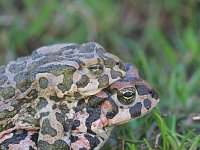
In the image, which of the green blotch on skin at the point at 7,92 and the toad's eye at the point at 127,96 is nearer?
the green blotch on skin at the point at 7,92

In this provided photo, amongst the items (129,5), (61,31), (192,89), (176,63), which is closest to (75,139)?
(192,89)

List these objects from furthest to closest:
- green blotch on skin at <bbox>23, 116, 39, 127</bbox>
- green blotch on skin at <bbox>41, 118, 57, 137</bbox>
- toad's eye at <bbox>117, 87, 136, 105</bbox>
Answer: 1. toad's eye at <bbox>117, 87, 136, 105</bbox>
2. green blotch on skin at <bbox>23, 116, 39, 127</bbox>
3. green blotch on skin at <bbox>41, 118, 57, 137</bbox>

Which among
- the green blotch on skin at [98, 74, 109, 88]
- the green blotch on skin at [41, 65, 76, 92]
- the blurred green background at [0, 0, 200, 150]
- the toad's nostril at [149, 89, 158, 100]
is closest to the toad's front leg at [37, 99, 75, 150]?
the green blotch on skin at [41, 65, 76, 92]

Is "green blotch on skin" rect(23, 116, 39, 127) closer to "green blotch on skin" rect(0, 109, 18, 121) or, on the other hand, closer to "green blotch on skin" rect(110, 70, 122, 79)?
"green blotch on skin" rect(0, 109, 18, 121)

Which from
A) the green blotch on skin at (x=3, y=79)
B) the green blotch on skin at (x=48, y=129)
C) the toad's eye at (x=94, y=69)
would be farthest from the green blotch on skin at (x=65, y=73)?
the green blotch on skin at (x=3, y=79)

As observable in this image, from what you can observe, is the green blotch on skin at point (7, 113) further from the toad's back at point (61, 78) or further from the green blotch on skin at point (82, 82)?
the green blotch on skin at point (82, 82)
